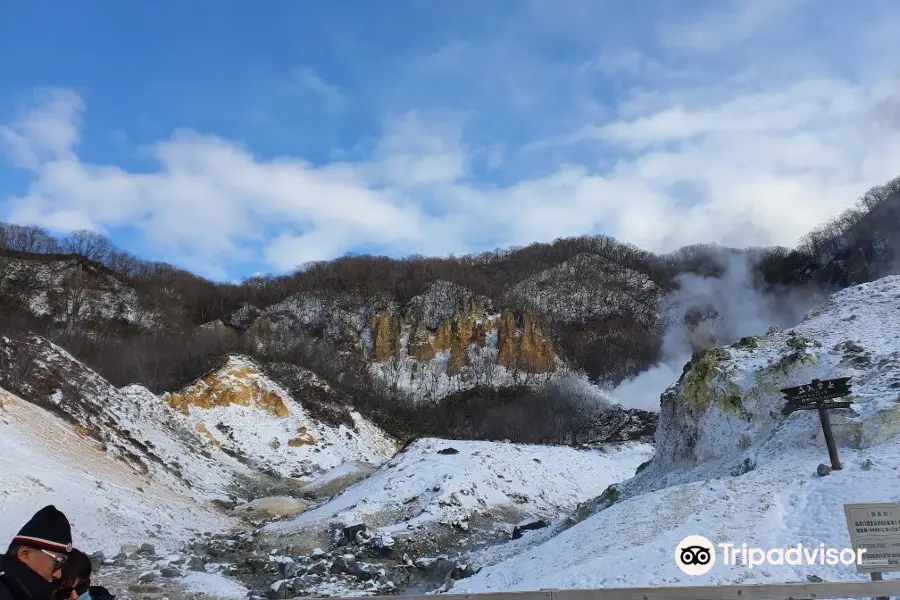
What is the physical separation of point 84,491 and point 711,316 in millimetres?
70999

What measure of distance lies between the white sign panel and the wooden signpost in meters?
5.29

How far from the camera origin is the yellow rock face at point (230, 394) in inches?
1517

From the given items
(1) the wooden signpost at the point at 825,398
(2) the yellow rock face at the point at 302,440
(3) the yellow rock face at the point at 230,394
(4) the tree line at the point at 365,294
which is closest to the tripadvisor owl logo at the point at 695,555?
(1) the wooden signpost at the point at 825,398

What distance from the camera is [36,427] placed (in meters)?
19.3

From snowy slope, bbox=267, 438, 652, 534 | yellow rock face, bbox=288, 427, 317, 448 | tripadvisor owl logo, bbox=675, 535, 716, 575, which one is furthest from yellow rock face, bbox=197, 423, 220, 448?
tripadvisor owl logo, bbox=675, 535, 716, 575

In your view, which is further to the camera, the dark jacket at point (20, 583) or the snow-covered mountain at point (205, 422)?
the snow-covered mountain at point (205, 422)

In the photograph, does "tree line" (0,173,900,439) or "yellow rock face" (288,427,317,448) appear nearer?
"yellow rock face" (288,427,317,448)

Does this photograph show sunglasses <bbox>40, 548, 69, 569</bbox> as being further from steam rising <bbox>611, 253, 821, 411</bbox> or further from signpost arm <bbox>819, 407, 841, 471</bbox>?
steam rising <bbox>611, 253, 821, 411</bbox>

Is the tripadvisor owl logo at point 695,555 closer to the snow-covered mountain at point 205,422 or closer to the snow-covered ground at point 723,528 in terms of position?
the snow-covered ground at point 723,528

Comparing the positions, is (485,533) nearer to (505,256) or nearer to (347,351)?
(347,351)

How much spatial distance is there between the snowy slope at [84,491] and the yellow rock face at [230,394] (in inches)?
675

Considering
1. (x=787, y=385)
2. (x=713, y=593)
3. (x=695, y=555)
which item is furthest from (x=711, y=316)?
(x=713, y=593)

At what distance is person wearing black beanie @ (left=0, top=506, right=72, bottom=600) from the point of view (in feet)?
9.27

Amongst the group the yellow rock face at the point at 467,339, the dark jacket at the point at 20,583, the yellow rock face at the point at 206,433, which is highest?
the yellow rock face at the point at 467,339
